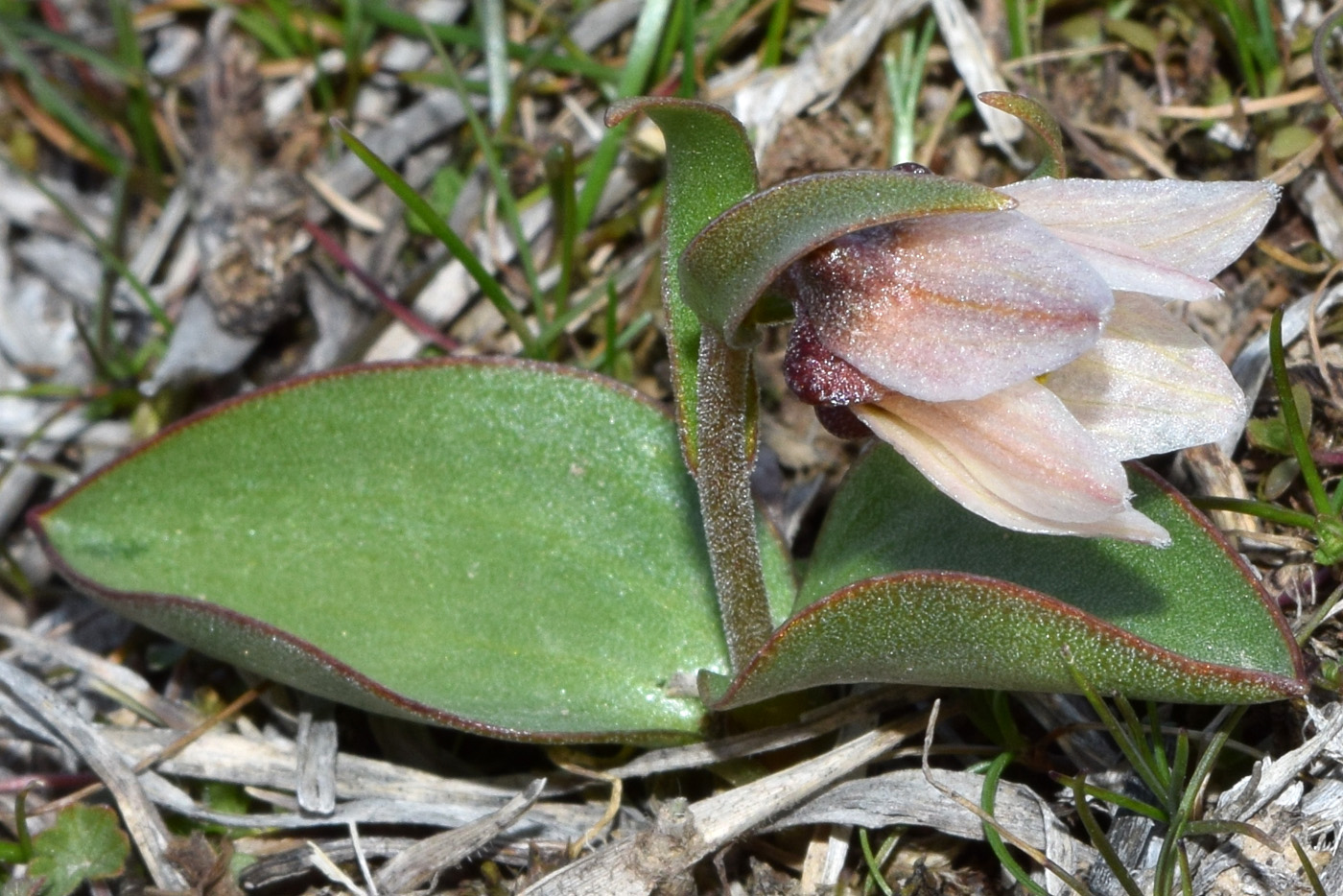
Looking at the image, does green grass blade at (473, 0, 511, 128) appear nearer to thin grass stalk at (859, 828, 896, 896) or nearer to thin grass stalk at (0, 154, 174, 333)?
thin grass stalk at (0, 154, 174, 333)

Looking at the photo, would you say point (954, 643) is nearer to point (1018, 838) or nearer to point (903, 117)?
point (1018, 838)

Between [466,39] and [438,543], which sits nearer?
[438,543]

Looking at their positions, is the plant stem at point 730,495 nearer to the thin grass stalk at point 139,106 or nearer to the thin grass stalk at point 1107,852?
the thin grass stalk at point 1107,852

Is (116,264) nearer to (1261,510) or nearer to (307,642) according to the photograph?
(307,642)

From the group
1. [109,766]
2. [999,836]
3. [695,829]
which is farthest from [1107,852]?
[109,766]

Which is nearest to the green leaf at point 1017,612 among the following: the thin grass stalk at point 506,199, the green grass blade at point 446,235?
the green grass blade at point 446,235

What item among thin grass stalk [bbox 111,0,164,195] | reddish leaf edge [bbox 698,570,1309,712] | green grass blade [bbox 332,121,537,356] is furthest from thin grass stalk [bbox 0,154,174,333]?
reddish leaf edge [bbox 698,570,1309,712]

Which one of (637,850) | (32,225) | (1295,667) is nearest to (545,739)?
(637,850)
